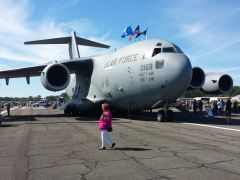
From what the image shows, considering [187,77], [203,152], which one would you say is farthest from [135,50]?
[203,152]

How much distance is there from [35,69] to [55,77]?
3.39 metres

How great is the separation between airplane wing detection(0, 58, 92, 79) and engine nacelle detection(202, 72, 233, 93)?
9.03m

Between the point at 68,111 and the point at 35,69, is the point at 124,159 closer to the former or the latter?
the point at 35,69

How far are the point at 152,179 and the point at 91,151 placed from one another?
131 inches

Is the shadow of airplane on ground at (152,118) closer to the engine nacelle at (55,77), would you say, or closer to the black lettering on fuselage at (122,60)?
the engine nacelle at (55,77)

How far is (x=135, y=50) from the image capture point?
19.9 metres

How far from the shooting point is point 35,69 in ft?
83.0

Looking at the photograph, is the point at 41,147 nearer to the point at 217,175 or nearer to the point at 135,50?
the point at 217,175

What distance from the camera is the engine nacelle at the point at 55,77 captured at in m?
21.6

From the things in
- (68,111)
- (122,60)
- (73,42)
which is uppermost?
(73,42)

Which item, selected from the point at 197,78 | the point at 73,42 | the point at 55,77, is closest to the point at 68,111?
the point at 55,77

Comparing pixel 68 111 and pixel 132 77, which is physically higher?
pixel 132 77

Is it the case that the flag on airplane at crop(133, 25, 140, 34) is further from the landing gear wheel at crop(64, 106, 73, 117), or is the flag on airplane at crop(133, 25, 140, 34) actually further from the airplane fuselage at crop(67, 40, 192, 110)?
the landing gear wheel at crop(64, 106, 73, 117)

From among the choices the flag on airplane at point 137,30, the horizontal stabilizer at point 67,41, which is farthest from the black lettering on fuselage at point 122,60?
the horizontal stabilizer at point 67,41
